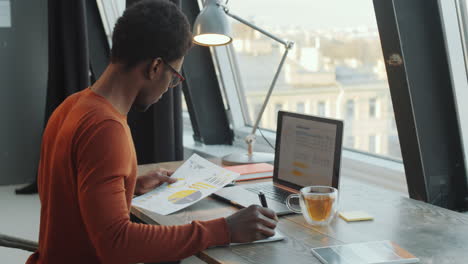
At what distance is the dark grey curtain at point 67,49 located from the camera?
4250 millimetres

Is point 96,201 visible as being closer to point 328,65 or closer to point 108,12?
point 328,65

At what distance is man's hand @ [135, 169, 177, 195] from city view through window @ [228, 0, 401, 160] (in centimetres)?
110

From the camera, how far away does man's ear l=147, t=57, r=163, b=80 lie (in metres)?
1.52

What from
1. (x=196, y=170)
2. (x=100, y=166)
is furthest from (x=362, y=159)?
(x=100, y=166)

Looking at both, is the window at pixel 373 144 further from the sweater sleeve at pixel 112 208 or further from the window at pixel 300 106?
the sweater sleeve at pixel 112 208

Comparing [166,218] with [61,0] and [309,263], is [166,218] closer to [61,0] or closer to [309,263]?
[309,263]

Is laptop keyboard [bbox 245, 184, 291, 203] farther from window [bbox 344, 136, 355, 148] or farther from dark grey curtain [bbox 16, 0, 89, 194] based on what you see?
dark grey curtain [bbox 16, 0, 89, 194]

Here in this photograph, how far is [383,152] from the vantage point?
108 inches

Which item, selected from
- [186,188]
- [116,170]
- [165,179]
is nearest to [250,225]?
[116,170]

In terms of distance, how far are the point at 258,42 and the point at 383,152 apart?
1137 millimetres

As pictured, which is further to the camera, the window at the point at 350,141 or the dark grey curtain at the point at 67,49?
the dark grey curtain at the point at 67,49

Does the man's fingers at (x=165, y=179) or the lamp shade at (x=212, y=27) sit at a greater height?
the lamp shade at (x=212, y=27)

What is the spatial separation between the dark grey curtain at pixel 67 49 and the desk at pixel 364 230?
2613 mm

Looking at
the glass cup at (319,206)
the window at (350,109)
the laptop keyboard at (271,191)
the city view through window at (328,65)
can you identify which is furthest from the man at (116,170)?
the window at (350,109)
